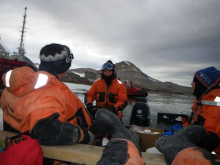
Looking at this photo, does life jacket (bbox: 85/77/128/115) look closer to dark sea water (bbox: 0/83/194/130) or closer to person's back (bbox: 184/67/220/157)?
person's back (bbox: 184/67/220/157)

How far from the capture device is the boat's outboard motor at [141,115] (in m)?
4.48

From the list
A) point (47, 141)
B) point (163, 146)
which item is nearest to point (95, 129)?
point (47, 141)

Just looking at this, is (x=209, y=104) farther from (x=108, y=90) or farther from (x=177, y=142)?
(x=108, y=90)

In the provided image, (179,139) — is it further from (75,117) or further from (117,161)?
(75,117)

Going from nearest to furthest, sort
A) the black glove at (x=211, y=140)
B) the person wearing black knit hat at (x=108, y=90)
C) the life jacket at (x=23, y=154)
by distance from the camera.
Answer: the life jacket at (x=23, y=154) → the black glove at (x=211, y=140) → the person wearing black knit hat at (x=108, y=90)

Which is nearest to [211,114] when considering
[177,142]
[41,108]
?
[177,142]

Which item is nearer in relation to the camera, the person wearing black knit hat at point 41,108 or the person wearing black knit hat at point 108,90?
the person wearing black knit hat at point 41,108

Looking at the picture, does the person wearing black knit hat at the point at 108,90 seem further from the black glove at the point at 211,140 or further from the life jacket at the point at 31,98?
→ the life jacket at the point at 31,98

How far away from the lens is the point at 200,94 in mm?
2555

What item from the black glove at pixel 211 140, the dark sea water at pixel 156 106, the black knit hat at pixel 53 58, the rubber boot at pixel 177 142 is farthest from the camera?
the dark sea water at pixel 156 106

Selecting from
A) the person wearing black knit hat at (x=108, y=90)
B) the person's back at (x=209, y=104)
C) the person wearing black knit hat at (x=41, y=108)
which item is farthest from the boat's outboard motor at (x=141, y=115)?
the person wearing black knit hat at (x=41, y=108)

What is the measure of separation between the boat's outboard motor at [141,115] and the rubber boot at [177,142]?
9.63 feet

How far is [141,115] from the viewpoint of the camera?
4508mm

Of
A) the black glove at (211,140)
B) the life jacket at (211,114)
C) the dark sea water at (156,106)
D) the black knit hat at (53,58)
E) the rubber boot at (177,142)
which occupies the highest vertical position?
the black knit hat at (53,58)
